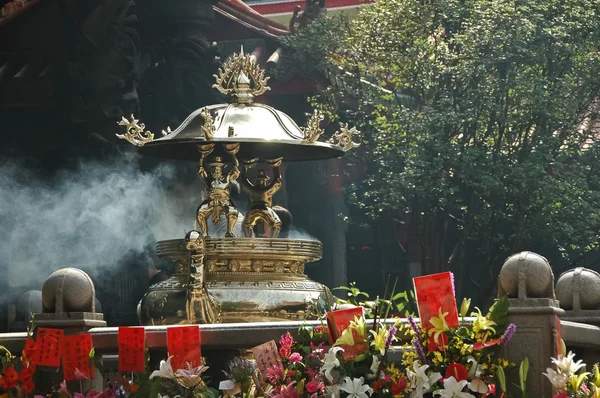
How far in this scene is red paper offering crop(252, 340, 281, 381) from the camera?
642cm

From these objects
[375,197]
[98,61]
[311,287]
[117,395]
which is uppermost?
[98,61]

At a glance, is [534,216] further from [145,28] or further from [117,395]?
[117,395]

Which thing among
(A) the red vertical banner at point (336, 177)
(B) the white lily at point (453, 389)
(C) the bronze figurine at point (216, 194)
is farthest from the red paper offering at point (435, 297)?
(A) the red vertical banner at point (336, 177)

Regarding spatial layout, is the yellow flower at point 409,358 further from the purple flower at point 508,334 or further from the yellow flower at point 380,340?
the purple flower at point 508,334

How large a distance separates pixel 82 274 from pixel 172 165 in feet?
38.7

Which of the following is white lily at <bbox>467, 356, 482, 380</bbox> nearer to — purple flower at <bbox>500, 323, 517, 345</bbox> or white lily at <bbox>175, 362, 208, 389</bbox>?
purple flower at <bbox>500, 323, 517, 345</bbox>

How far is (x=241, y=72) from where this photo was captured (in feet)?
31.6

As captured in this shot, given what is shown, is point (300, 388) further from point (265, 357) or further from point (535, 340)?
point (535, 340)

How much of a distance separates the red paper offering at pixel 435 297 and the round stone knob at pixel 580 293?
223 centimetres

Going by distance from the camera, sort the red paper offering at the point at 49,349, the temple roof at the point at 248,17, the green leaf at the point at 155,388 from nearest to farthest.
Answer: the green leaf at the point at 155,388
the red paper offering at the point at 49,349
the temple roof at the point at 248,17

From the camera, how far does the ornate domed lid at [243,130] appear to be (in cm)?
909

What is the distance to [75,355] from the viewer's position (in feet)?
23.0

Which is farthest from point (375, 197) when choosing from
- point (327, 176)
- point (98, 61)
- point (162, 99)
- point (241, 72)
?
point (241, 72)

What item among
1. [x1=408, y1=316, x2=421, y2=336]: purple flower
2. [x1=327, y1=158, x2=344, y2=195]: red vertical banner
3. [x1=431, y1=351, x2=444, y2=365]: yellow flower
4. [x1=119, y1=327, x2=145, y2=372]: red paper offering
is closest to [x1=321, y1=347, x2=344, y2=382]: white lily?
[x1=408, y1=316, x2=421, y2=336]: purple flower
